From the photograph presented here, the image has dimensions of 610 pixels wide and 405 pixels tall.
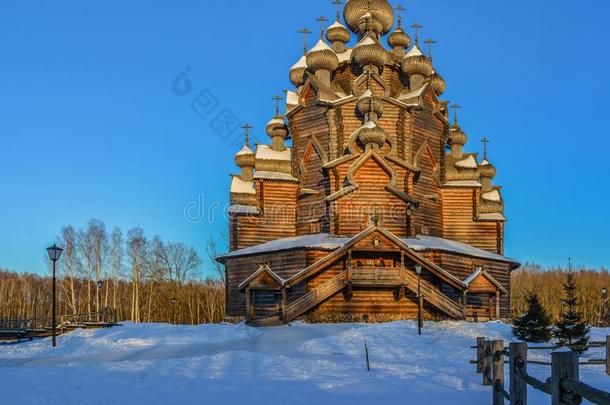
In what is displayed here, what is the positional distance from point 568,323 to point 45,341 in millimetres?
19666

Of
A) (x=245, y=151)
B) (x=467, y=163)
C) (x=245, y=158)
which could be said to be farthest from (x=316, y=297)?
(x=467, y=163)

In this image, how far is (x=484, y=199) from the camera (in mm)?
38938

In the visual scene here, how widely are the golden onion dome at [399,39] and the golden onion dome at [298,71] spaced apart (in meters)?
6.16

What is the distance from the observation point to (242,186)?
38.1m

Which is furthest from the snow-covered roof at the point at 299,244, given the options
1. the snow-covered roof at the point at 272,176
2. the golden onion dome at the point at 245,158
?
the golden onion dome at the point at 245,158

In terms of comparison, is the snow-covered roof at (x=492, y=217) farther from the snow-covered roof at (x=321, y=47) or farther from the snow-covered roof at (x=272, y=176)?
the snow-covered roof at (x=321, y=47)

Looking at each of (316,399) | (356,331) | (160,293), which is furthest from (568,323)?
(160,293)

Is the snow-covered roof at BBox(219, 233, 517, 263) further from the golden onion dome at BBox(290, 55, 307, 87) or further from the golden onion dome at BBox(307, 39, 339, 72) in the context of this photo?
the golden onion dome at BBox(290, 55, 307, 87)

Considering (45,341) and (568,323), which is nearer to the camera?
(568,323)

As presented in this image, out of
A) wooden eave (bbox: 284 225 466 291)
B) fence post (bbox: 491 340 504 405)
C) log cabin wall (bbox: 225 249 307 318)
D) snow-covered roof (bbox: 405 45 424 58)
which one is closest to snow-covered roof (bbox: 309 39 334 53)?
snow-covered roof (bbox: 405 45 424 58)

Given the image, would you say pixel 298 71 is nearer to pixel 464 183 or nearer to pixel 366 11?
pixel 366 11

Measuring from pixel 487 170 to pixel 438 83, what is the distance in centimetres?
655

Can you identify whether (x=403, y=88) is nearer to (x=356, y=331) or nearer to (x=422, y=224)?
(x=422, y=224)

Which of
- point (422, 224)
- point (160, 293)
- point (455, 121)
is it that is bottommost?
point (160, 293)
